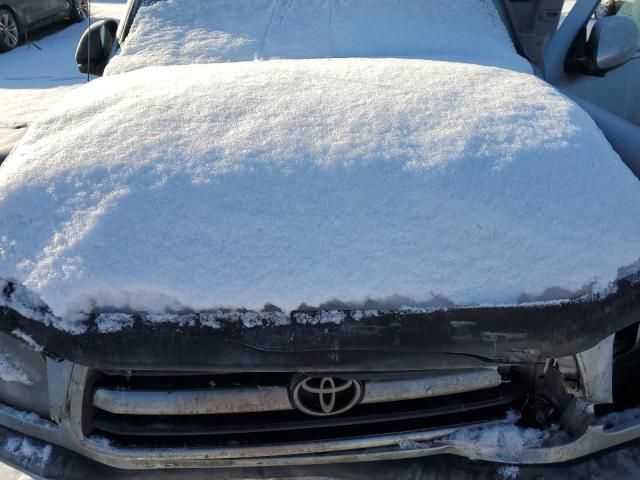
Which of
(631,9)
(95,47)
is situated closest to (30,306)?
(95,47)

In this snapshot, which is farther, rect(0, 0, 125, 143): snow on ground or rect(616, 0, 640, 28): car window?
rect(0, 0, 125, 143): snow on ground

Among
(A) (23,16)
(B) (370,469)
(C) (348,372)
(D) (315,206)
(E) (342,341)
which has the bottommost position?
(A) (23,16)

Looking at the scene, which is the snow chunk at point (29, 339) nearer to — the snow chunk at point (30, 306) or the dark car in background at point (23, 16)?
the snow chunk at point (30, 306)

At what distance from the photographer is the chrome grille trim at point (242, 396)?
152cm

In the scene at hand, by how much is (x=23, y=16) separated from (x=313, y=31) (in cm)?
784

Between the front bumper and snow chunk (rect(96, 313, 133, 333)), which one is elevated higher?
snow chunk (rect(96, 313, 133, 333))

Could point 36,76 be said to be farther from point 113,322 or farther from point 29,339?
point 113,322

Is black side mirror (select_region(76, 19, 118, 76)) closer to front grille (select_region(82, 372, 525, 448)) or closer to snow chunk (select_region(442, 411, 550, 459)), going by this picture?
front grille (select_region(82, 372, 525, 448))

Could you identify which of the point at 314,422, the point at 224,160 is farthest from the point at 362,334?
the point at 224,160

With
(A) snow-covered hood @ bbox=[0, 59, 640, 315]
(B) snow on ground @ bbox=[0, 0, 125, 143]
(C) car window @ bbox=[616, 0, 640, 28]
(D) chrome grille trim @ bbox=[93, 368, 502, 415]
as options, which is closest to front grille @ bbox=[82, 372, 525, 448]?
(D) chrome grille trim @ bbox=[93, 368, 502, 415]

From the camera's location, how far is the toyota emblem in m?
1.51

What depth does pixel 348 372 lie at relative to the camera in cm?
147

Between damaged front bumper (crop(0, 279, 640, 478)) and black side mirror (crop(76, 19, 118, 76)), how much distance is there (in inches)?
73.7

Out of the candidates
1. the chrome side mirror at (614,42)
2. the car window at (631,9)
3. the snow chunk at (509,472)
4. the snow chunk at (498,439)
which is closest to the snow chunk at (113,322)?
the snow chunk at (498,439)
